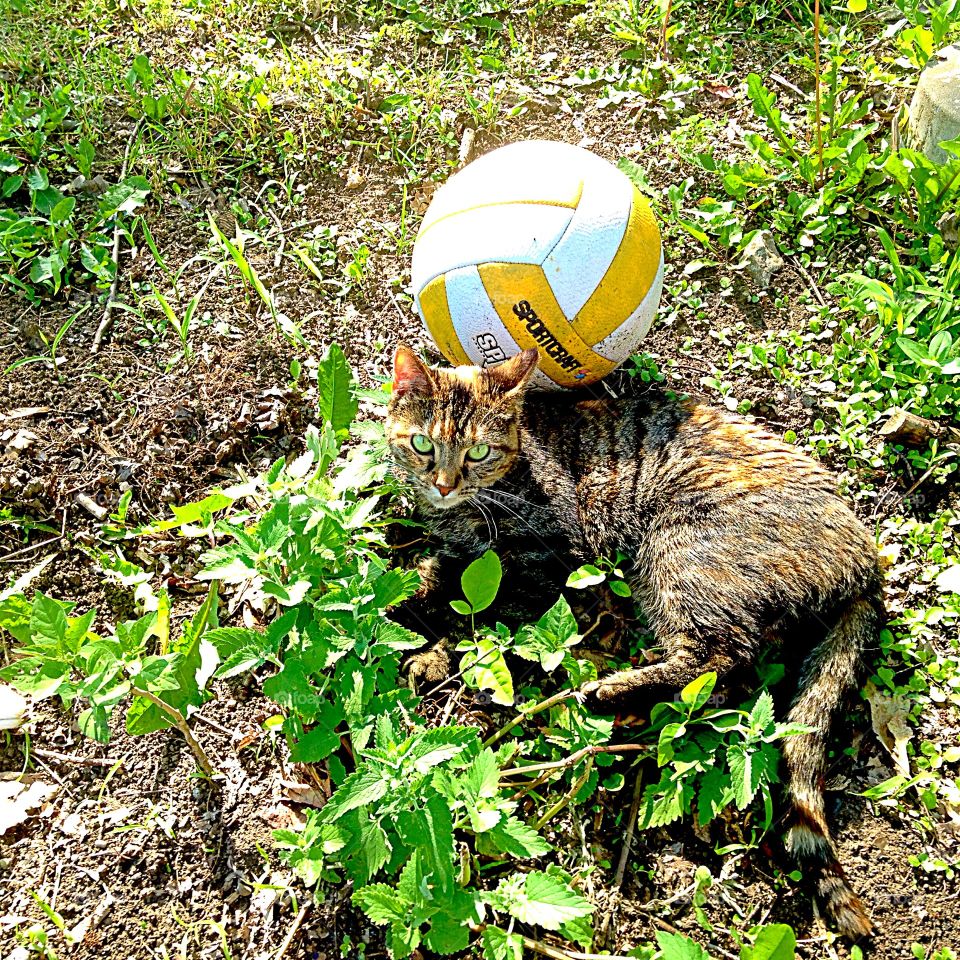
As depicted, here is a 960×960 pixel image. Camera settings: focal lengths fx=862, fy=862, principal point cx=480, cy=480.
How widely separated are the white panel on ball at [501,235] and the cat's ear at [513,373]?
38cm

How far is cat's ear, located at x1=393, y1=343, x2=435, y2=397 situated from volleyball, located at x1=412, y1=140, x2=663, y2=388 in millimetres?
317

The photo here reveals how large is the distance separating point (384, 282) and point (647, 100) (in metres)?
1.95

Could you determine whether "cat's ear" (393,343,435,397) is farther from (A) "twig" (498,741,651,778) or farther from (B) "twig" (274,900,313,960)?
(B) "twig" (274,900,313,960)

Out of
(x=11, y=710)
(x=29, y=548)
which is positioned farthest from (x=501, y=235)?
(x=11, y=710)

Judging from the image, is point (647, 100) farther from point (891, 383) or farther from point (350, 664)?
point (350, 664)

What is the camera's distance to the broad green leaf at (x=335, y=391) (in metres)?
3.02

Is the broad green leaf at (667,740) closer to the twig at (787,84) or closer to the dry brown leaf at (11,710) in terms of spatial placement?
the dry brown leaf at (11,710)

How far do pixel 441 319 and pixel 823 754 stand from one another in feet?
7.10

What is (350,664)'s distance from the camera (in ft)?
8.88

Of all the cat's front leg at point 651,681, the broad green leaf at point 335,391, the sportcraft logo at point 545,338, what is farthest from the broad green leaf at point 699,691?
the broad green leaf at point 335,391

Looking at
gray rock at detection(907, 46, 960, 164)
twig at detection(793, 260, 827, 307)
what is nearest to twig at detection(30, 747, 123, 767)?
twig at detection(793, 260, 827, 307)

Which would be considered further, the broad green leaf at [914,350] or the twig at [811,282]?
the twig at [811,282]

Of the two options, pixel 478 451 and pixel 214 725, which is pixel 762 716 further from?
pixel 214 725

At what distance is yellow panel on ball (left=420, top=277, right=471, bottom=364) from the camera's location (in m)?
3.46
